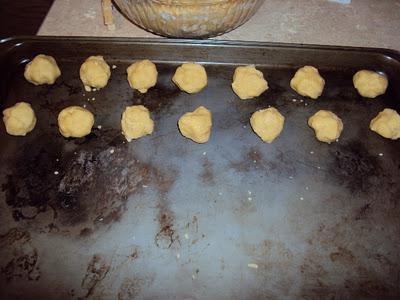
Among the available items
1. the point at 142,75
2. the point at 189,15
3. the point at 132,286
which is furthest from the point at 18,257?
the point at 189,15

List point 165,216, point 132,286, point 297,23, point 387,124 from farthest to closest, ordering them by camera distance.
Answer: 1. point 297,23
2. point 387,124
3. point 165,216
4. point 132,286

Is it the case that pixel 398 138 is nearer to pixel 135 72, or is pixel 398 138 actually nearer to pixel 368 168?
pixel 368 168

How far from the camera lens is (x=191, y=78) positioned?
1.27m

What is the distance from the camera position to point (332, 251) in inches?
41.6

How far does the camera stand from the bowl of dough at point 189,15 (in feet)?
3.77

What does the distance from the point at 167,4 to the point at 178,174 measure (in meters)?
0.56

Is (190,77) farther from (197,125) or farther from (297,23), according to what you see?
(297,23)

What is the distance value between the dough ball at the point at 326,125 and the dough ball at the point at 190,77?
42cm

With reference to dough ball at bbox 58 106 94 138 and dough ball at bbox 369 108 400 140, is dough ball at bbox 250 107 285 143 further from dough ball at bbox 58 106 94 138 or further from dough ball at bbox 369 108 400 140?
dough ball at bbox 58 106 94 138

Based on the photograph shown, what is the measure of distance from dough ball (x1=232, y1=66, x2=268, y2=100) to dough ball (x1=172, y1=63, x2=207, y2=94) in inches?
4.8

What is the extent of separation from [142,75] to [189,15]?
27cm

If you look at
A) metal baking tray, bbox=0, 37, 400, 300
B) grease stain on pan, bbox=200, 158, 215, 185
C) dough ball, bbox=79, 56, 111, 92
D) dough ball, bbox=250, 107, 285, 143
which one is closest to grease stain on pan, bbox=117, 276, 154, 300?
Result: metal baking tray, bbox=0, 37, 400, 300

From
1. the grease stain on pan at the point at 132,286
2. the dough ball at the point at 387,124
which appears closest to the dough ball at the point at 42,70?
the grease stain on pan at the point at 132,286

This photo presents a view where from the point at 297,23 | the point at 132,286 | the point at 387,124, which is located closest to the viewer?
the point at 132,286
